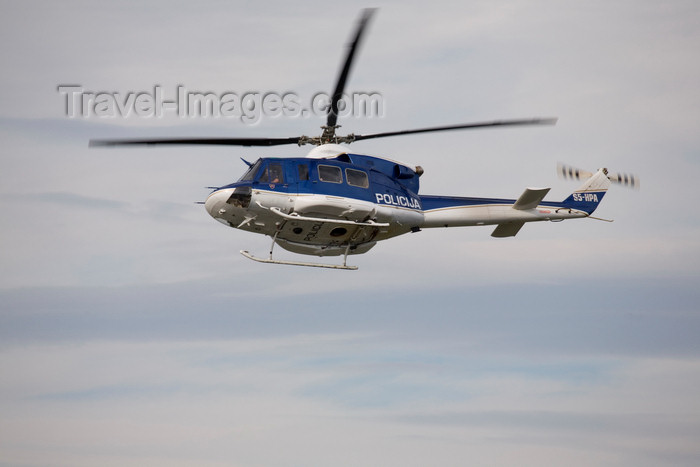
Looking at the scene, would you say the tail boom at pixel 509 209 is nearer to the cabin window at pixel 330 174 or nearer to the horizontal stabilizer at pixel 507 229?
the horizontal stabilizer at pixel 507 229

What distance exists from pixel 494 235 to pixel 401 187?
573 centimetres

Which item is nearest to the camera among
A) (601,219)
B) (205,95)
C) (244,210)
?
(244,210)

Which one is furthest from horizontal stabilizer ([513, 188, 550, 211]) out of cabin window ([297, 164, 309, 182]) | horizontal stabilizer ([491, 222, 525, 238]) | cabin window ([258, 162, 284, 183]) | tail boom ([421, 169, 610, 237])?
cabin window ([258, 162, 284, 183])

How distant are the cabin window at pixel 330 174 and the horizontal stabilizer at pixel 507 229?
8.56 metres

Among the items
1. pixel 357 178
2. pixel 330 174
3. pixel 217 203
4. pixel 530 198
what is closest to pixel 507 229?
pixel 530 198

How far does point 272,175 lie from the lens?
3322 cm

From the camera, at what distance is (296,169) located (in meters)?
33.6

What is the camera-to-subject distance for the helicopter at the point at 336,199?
32.8 metres

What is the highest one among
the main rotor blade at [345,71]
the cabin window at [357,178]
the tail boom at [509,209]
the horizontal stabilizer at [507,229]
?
the main rotor blade at [345,71]

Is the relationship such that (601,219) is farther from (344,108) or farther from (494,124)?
(344,108)

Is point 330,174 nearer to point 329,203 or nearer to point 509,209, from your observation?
point 329,203

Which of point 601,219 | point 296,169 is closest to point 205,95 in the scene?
point 296,169

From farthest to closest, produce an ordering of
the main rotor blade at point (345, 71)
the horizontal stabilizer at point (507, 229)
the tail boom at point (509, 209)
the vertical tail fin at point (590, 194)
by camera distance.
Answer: the vertical tail fin at point (590, 194)
the horizontal stabilizer at point (507, 229)
the tail boom at point (509, 209)
the main rotor blade at point (345, 71)

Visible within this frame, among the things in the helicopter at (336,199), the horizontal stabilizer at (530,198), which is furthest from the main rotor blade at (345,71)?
the horizontal stabilizer at (530,198)
